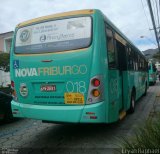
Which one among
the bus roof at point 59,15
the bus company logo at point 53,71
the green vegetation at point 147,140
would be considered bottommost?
the green vegetation at point 147,140

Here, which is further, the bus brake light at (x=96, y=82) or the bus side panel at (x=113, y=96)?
the bus side panel at (x=113, y=96)

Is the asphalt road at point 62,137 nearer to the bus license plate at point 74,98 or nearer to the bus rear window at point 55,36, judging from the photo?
the bus license plate at point 74,98

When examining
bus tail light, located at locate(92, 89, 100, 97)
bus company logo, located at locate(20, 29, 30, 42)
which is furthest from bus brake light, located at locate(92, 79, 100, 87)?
bus company logo, located at locate(20, 29, 30, 42)

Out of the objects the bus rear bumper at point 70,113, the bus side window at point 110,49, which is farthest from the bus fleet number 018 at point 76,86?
the bus side window at point 110,49

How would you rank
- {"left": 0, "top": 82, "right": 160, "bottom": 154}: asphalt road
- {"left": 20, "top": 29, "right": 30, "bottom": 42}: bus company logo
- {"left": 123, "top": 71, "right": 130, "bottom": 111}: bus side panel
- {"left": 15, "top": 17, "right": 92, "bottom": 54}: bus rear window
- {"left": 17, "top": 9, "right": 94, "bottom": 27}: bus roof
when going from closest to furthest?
{"left": 0, "top": 82, "right": 160, "bottom": 154}: asphalt road < {"left": 15, "top": 17, "right": 92, "bottom": 54}: bus rear window < {"left": 17, "top": 9, "right": 94, "bottom": 27}: bus roof < {"left": 20, "top": 29, "right": 30, "bottom": 42}: bus company logo < {"left": 123, "top": 71, "right": 130, "bottom": 111}: bus side panel

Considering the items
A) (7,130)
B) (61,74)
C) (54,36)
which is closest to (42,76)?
(61,74)

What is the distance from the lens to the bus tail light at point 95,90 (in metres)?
5.48

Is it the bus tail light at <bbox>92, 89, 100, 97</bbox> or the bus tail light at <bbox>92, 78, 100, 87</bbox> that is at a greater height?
the bus tail light at <bbox>92, 78, 100, 87</bbox>

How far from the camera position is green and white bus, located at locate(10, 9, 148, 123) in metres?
5.53

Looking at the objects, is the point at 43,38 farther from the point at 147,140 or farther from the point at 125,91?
the point at 147,140

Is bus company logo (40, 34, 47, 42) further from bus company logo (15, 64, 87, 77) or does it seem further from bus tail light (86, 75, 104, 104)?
bus tail light (86, 75, 104, 104)

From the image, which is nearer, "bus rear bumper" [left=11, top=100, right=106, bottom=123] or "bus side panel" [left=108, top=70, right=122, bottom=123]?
"bus rear bumper" [left=11, top=100, right=106, bottom=123]

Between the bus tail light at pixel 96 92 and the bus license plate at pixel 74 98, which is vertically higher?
the bus tail light at pixel 96 92

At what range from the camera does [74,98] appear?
18.5ft
